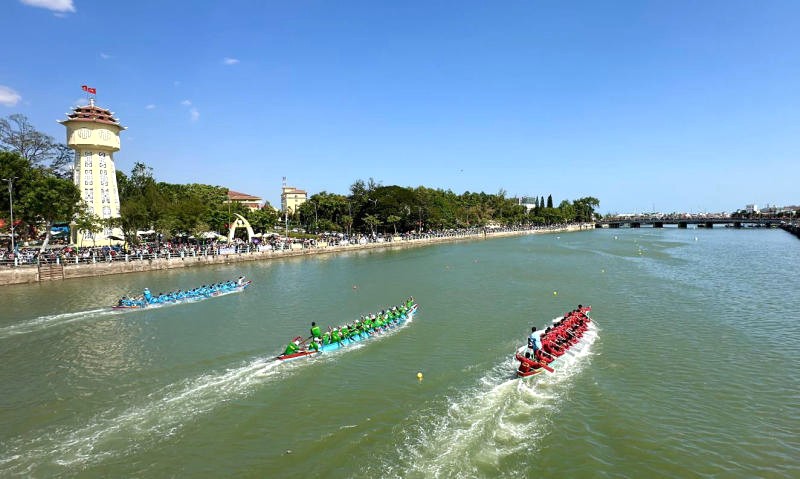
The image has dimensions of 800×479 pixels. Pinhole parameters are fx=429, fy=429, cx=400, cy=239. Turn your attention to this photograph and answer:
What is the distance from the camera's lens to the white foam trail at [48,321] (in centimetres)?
2216

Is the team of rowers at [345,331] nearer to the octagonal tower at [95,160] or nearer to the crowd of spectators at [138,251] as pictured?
the crowd of spectators at [138,251]

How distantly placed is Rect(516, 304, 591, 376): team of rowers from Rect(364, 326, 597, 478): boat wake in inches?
21.7

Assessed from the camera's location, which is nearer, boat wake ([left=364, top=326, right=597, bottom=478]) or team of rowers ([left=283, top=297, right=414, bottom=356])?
boat wake ([left=364, top=326, right=597, bottom=478])

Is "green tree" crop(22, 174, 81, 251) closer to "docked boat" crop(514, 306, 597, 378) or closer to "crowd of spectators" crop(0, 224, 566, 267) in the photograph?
"crowd of spectators" crop(0, 224, 566, 267)

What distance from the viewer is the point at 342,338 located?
19.9m

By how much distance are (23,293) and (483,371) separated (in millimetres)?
35541

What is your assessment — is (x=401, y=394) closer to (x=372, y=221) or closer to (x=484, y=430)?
(x=484, y=430)

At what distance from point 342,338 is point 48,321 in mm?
17488

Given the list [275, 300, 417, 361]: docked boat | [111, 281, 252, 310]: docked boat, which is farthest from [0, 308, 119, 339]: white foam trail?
[275, 300, 417, 361]: docked boat

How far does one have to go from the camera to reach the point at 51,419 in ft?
43.2

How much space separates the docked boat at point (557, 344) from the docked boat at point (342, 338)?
7005mm

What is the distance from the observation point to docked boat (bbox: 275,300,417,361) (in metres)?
18.0

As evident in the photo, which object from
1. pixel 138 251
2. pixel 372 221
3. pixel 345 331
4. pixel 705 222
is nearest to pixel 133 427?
pixel 345 331

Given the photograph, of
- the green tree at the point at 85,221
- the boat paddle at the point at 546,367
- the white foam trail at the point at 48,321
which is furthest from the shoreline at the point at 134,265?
the boat paddle at the point at 546,367
